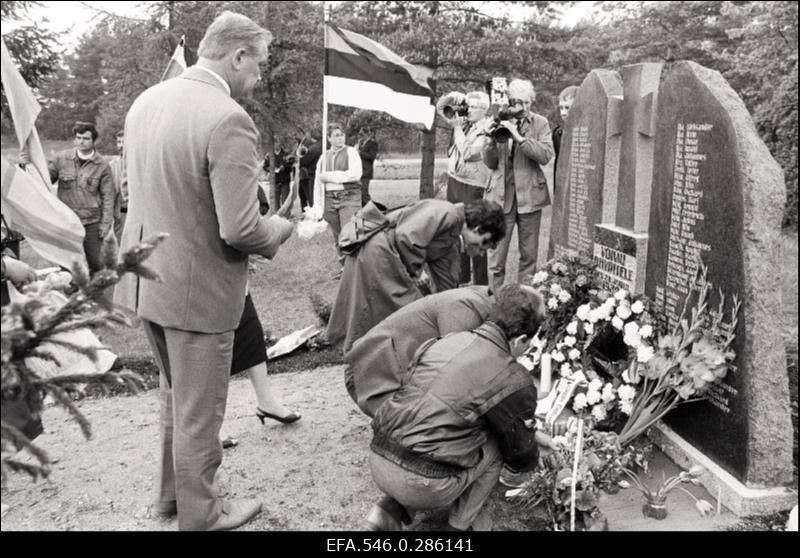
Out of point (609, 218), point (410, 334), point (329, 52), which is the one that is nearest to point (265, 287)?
point (329, 52)

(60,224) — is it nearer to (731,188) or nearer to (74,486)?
(74,486)

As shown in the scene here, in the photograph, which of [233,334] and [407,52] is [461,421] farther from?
[407,52]

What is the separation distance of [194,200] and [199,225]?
0.31 ft

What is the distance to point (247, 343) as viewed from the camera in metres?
3.98

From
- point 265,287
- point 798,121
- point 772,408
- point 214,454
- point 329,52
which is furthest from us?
point 798,121

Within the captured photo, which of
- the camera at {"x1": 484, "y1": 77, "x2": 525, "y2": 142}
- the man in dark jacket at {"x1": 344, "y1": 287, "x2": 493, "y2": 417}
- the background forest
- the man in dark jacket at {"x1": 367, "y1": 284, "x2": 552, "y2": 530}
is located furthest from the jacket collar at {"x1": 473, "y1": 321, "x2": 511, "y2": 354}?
the background forest

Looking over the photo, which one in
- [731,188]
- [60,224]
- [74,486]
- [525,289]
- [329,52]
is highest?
[329,52]

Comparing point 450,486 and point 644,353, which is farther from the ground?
point 644,353

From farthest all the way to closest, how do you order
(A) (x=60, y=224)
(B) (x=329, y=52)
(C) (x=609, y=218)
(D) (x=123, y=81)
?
(D) (x=123, y=81) < (B) (x=329, y=52) < (C) (x=609, y=218) < (A) (x=60, y=224)

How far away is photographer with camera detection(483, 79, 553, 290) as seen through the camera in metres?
6.02

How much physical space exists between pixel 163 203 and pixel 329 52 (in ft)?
13.6

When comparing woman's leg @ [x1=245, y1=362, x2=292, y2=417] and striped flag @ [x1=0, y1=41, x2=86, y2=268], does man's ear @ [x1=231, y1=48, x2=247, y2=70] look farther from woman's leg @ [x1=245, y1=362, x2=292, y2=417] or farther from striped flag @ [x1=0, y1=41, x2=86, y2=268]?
woman's leg @ [x1=245, y1=362, x2=292, y2=417]

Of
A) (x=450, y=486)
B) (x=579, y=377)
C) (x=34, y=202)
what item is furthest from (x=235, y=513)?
(x=579, y=377)

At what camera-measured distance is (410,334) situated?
355 centimetres
